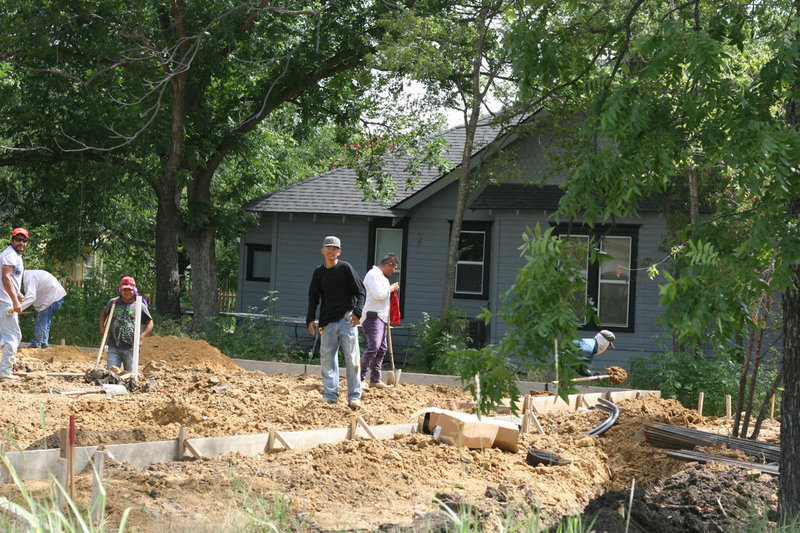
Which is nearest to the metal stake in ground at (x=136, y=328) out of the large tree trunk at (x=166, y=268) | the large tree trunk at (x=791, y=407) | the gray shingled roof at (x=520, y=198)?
the large tree trunk at (x=791, y=407)

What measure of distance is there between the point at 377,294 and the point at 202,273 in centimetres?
899

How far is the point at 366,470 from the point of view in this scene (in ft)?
24.3

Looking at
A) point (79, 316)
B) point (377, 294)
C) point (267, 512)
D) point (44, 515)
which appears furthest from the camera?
point (79, 316)

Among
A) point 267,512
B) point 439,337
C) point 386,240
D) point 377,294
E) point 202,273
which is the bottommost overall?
point 267,512

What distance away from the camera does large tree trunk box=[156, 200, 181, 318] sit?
21.1 m

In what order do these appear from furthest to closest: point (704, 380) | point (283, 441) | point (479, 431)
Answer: point (704, 380), point (479, 431), point (283, 441)

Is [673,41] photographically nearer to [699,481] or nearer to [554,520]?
[554,520]

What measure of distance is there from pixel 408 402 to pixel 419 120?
10.1 m

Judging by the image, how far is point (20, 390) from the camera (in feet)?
35.2

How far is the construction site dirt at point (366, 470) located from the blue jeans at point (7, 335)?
0.41 meters

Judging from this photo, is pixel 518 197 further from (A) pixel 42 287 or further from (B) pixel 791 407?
(B) pixel 791 407

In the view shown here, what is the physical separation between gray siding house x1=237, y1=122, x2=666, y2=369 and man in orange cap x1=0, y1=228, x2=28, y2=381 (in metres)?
7.80

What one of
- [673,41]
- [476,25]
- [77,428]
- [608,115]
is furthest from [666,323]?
[476,25]

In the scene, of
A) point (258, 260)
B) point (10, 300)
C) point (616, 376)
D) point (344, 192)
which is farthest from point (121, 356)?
point (258, 260)
